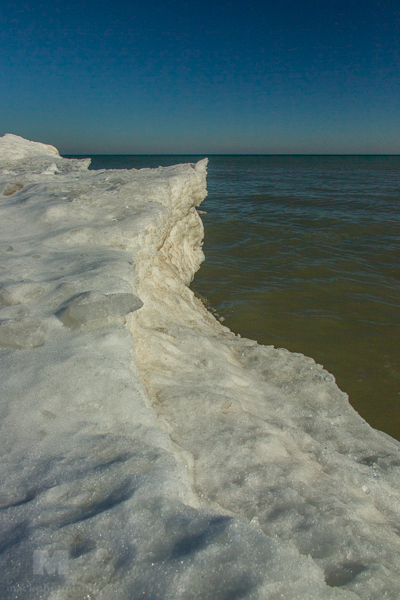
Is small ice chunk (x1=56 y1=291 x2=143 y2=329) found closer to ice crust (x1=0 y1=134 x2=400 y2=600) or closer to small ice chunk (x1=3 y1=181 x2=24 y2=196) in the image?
ice crust (x1=0 y1=134 x2=400 y2=600)

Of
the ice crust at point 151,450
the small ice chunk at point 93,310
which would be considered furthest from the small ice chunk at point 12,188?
the small ice chunk at point 93,310

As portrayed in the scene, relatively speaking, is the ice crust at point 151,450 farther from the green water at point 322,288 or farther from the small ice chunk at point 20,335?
the green water at point 322,288

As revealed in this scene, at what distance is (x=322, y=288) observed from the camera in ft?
21.1

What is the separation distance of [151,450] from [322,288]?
5.69 m

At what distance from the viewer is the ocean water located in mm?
4328

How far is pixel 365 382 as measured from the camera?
13.4 feet

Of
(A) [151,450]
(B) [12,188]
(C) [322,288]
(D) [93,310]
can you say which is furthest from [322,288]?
(A) [151,450]

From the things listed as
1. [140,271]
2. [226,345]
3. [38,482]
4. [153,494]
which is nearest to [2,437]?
[38,482]

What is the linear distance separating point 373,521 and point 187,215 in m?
5.33

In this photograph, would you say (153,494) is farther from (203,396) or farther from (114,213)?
(114,213)
